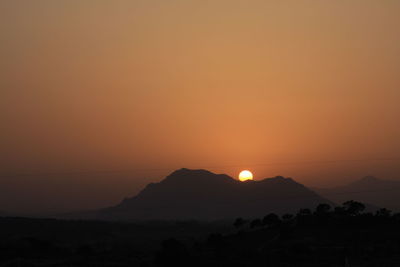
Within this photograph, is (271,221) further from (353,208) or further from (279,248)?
(279,248)

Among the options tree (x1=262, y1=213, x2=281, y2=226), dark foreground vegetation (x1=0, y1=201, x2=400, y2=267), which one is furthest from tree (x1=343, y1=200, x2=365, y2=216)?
tree (x1=262, y1=213, x2=281, y2=226)

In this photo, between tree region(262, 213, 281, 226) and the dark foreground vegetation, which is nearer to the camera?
the dark foreground vegetation

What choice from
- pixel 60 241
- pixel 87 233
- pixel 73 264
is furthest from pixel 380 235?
pixel 87 233

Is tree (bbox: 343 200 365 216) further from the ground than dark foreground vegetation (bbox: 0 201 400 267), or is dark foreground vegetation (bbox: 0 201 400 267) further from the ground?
tree (bbox: 343 200 365 216)

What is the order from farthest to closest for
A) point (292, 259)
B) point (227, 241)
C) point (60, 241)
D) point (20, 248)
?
1. point (60, 241)
2. point (20, 248)
3. point (227, 241)
4. point (292, 259)

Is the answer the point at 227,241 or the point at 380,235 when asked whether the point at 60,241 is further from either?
the point at 380,235

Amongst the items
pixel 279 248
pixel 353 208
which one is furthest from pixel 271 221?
pixel 279 248

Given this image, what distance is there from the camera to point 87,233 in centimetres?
14700

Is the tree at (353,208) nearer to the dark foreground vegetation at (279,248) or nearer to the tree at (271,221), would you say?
the dark foreground vegetation at (279,248)

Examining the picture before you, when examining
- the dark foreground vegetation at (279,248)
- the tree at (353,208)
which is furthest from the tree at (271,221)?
the tree at (353,208)

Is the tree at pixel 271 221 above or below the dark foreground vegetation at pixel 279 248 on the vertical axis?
above

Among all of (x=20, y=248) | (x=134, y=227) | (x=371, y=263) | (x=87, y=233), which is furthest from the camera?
(x=134, y=227)

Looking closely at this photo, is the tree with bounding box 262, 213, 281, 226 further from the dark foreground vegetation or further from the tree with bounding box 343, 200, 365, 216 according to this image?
the tree with bounding box 343, 200, 365, 216

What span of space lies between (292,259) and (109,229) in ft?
331
